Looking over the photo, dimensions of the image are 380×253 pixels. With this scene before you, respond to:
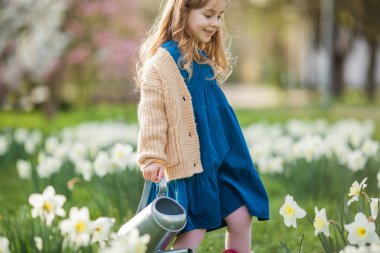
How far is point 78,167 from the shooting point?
14.5 feet

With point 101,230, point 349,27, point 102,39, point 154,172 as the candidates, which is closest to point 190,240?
point 154,172

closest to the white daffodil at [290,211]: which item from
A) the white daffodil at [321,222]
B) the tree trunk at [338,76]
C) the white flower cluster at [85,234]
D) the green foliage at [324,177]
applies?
the white daffodil at [321,222]

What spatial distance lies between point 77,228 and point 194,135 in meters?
0.63

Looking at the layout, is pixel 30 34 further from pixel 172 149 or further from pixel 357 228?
pixel 357 228

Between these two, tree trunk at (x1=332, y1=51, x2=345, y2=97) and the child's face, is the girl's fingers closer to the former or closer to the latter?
the child's face

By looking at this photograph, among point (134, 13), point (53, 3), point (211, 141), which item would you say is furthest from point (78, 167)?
point (134, 13)

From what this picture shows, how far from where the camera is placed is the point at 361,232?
2.11m

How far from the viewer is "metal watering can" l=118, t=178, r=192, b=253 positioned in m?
2.32

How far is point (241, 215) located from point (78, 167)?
6.61ft

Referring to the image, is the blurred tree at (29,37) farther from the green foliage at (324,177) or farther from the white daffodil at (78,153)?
the green foliage at (324,177)

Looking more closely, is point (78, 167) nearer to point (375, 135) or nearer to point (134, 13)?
point (375, 135)

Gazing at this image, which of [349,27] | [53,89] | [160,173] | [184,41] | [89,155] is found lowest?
[53,89]

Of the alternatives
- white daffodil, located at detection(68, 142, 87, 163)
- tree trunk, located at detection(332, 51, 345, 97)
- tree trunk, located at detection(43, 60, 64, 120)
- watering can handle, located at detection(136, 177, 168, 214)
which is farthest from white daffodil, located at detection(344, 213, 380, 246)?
tree trunk, located at detection(332, 51, 345, 97)

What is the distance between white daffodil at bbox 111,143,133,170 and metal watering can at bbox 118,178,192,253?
1.42 m
